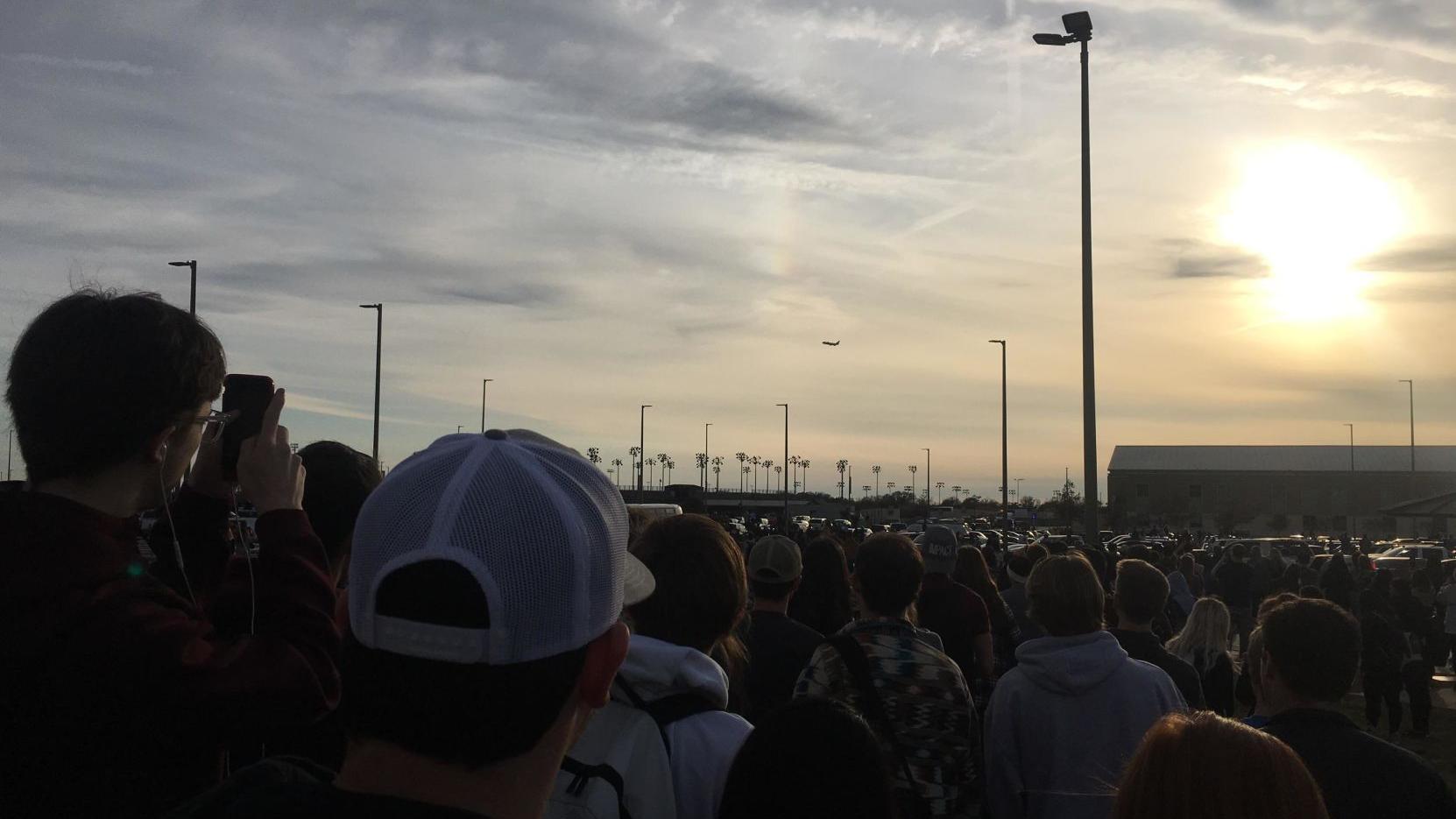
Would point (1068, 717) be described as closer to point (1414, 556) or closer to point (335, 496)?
point (335, 496)

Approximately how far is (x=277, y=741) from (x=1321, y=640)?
3332 mm

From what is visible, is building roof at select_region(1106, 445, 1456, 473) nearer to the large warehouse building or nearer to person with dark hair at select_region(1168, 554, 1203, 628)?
the large warehouse building

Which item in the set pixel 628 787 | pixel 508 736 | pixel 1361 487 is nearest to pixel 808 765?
pixel 628 787

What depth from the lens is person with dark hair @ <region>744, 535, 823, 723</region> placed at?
512cm

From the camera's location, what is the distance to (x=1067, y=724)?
4492 mm

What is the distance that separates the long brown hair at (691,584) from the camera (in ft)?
10.8

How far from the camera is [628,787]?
2.49m

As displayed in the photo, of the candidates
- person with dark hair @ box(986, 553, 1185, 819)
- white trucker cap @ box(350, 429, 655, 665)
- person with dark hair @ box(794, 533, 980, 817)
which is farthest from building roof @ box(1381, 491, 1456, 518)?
white trucker cap @ box(350, 429, 655, 665)

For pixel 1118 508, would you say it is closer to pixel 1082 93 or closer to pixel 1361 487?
pixel 1361 487

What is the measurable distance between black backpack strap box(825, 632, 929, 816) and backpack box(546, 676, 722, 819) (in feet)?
4.55

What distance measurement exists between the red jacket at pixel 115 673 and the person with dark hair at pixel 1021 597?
584cm

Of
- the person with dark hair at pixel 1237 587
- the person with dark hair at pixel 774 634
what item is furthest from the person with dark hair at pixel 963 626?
the person with dark hair at pixel 1237 587

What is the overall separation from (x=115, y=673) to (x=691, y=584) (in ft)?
5.54

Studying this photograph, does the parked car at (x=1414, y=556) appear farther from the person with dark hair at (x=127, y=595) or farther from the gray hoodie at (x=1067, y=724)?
the person with dark hair at (x=127, y=595)
